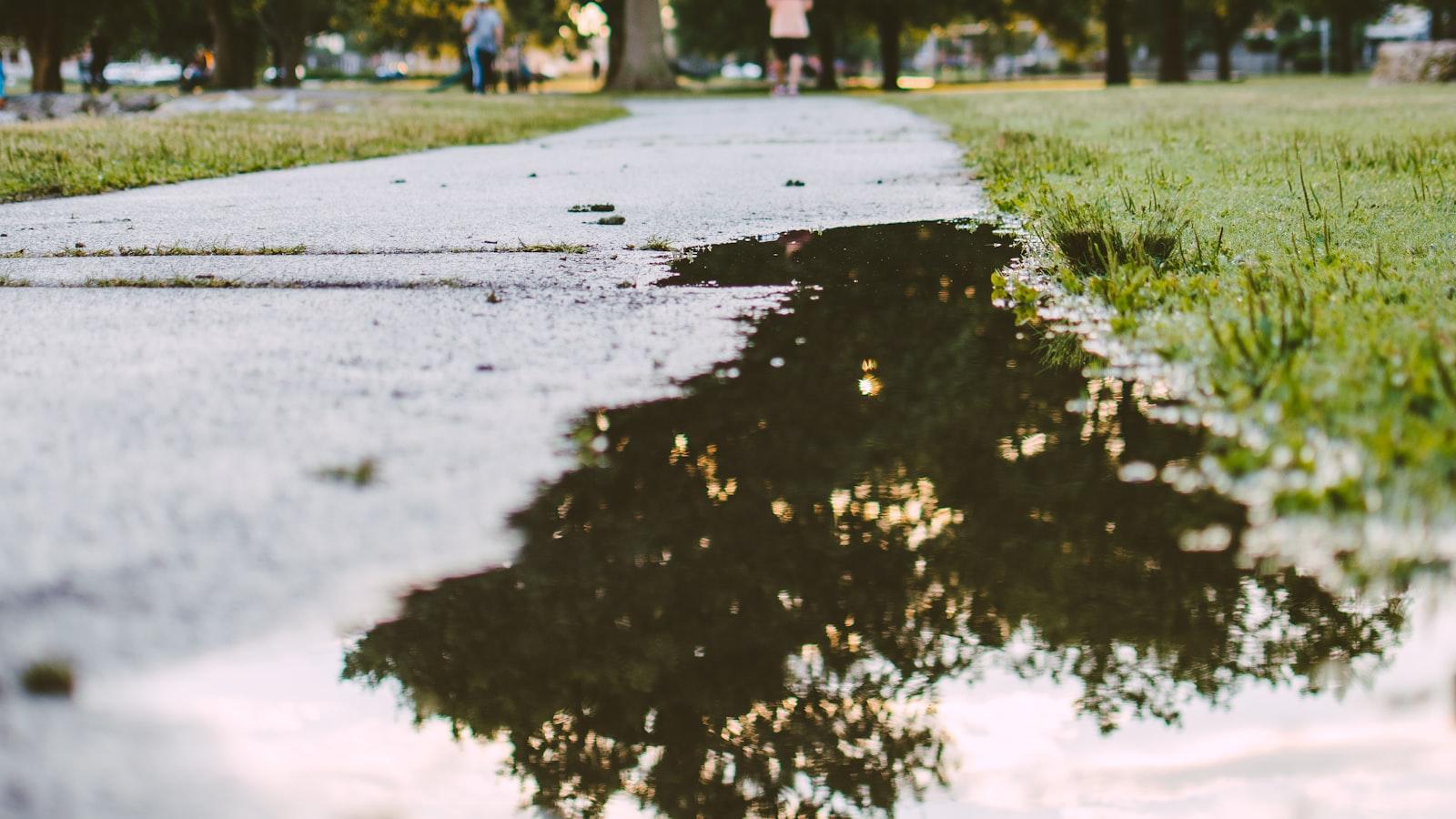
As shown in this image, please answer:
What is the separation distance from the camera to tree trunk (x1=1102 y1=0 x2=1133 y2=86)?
38.1 m

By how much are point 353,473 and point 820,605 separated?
0.87 metres

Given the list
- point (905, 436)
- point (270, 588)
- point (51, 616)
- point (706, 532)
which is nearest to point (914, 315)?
point (905, 436)

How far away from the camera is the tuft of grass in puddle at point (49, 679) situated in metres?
1.54

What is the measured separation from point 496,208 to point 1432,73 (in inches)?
955

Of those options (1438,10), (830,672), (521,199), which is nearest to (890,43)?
(1438,10)

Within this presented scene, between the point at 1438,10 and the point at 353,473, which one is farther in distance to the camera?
the point at 1438,10

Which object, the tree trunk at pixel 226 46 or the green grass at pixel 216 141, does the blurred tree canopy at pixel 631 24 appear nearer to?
the tree trunk at pixel 226 46

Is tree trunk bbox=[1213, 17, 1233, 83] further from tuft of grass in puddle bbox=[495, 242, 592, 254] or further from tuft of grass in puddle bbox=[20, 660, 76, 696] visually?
tuft of grass in puddle bbox=[20, 660, 76, 696]

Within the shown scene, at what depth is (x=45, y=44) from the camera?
25.6m

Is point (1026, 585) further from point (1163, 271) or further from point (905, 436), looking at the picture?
point (1163, 271)

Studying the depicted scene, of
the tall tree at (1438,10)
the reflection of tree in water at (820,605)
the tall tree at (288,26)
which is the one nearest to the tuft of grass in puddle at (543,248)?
the reflection of tree in water at (820,605)

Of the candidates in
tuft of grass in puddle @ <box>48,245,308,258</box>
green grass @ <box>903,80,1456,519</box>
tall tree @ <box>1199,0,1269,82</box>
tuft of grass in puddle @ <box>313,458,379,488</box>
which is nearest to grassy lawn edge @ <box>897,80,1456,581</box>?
green grass @ <box>903,80,1456,519</box>

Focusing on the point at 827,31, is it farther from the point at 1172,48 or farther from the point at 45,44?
the point at 45,44

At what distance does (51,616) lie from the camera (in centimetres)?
172
